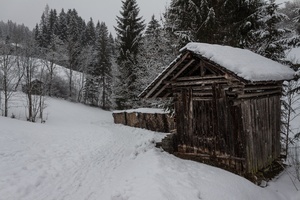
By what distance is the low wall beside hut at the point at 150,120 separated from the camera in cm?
2089

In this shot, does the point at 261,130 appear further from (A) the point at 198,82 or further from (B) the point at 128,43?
(B) the point at 128,43

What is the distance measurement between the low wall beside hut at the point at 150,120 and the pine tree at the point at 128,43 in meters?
6.91

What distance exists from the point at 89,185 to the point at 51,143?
8303mm

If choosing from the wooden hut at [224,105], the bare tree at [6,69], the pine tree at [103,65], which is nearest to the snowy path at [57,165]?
the wooden hut at [224,105]

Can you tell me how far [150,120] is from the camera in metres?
22.6

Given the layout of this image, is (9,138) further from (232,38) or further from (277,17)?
(277,17)

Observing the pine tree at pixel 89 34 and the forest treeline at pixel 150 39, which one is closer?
the forest treeline at pixel 150 39

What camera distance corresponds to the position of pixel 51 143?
633 inches

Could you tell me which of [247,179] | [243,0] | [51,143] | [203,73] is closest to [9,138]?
[51,143]

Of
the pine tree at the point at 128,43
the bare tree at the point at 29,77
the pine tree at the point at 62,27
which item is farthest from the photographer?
the pine tree at the point at 62,27

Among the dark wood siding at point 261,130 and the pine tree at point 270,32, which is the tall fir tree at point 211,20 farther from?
the dark wood siding at point 261,130

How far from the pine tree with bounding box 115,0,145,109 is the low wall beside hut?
6.91m

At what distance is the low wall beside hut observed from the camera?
822 inches

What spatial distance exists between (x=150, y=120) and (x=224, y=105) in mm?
13750
